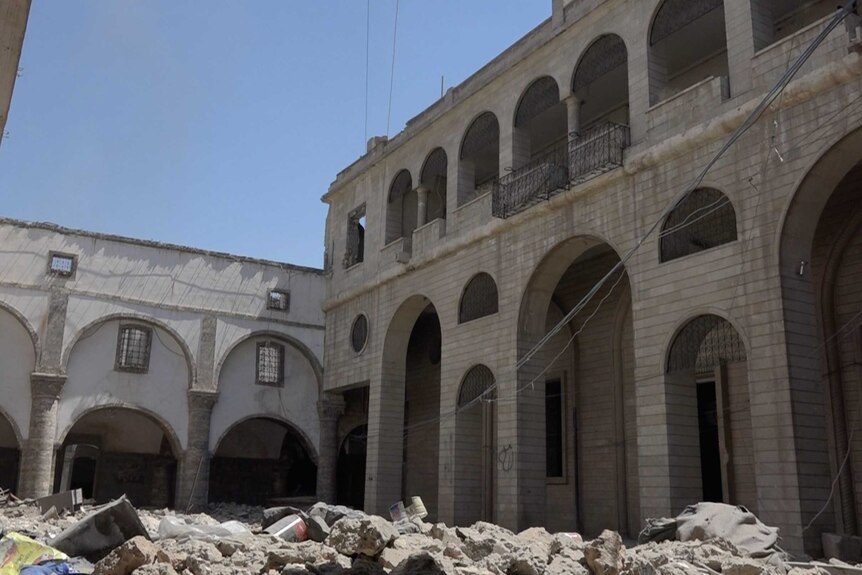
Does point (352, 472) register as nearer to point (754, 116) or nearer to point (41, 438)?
point (41, 438)

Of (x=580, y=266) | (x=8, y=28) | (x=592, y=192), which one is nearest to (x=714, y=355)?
(x=592, y=192)

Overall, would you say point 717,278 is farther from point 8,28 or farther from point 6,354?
point 6,354

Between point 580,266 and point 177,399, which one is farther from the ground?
point 580,266

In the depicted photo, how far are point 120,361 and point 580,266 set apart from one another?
12.7m

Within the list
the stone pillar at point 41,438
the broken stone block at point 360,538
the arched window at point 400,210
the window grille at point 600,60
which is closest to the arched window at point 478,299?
the arched window at point 400,210

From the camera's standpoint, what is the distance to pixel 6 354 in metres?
20.7

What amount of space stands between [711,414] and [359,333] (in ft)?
34.2

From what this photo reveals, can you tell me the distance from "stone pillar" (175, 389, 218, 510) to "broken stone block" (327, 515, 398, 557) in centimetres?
1445

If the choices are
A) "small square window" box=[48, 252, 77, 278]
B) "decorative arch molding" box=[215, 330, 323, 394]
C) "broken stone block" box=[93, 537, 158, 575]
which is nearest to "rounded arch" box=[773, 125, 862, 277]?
"broken stone block" box=[93, 537, 158, 575]

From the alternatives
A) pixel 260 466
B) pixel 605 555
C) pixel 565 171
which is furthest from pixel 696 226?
pixel 260 466

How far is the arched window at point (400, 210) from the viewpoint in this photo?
2184cm

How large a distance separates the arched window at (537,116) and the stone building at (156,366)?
31.4 feet

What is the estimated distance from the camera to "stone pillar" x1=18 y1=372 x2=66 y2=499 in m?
20.0

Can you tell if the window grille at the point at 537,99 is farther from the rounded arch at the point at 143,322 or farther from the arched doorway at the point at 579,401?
the rounded arch at the point at 143,322
